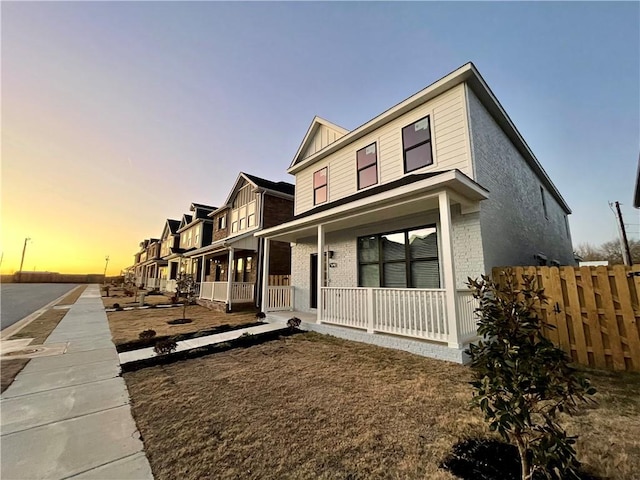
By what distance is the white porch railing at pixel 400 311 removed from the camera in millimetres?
5348

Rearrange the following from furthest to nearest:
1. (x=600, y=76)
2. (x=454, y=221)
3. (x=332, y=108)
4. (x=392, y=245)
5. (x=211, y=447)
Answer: (x=332, y=108), (x=600, y=76), (x=392, y=245), (x=454, y=221), (x=211, y=447)

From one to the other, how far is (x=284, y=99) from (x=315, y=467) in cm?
1482

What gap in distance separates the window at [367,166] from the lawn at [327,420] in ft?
19.0

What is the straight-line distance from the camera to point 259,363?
524 centimetres

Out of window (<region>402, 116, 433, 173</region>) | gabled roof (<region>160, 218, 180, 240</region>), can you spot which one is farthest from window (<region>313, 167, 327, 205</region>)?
gabled roof (<region>160, 218, 180, 240</region>)

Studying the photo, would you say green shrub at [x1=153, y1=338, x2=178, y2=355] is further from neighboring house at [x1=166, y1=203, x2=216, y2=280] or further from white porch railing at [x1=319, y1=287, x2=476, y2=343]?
neighboring house at [x1=166, y1=203, x2=216, y2=280]

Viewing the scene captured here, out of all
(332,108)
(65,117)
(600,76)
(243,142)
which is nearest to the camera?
(65,117)

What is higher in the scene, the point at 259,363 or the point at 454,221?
the point at 454,221

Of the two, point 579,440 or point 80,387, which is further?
point 80,387

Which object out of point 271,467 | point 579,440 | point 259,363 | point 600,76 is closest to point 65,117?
point 259,363

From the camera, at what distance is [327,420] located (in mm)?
3059

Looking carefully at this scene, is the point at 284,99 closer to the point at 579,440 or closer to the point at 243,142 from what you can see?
the point at 243,142

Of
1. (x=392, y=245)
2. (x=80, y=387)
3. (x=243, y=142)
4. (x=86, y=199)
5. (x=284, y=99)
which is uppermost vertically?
(x=284, y=99)

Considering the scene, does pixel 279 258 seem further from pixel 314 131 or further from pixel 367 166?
pixel 367 166
